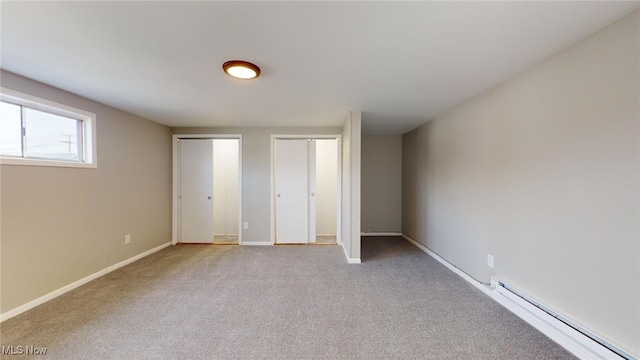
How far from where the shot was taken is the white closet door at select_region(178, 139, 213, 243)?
4.35 meters

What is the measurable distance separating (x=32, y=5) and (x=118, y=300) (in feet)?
7.98

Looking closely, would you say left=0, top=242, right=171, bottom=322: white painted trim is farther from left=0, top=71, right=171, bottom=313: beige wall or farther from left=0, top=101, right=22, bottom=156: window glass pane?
left=0, top=101, right=22, bottom=156: window glass pane

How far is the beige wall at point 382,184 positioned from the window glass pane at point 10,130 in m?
4.76

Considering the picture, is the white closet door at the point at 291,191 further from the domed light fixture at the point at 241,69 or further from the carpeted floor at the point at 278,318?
the domed light fixture at the point at 241,69

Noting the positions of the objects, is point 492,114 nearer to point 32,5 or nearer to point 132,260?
point 32,5

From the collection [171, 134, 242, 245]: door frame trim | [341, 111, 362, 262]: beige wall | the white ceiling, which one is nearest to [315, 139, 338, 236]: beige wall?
[341, 111, 362, 262]: beige wall

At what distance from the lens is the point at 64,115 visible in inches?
101

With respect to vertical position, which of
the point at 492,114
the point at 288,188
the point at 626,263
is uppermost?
the point at 492,114

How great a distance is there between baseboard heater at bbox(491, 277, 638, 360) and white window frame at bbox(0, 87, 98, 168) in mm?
4590

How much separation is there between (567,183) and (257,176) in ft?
13.1

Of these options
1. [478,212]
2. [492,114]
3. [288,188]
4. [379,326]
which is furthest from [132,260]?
[492,114]

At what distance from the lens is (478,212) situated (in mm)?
2643

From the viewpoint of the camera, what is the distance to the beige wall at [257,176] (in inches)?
171

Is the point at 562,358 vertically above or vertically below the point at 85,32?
below
